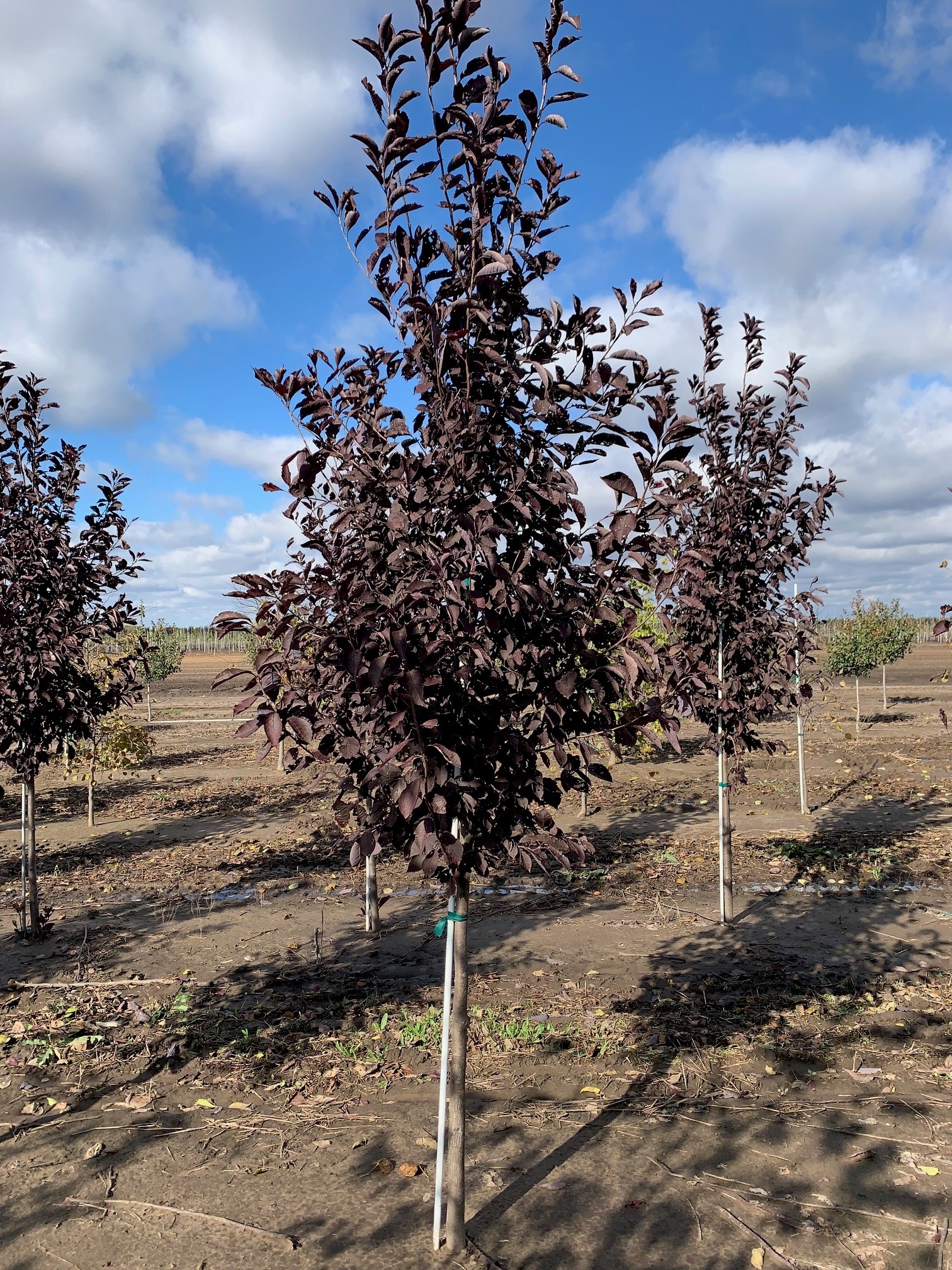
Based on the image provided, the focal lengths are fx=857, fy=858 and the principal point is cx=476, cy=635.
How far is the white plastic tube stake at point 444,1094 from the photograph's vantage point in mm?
3418

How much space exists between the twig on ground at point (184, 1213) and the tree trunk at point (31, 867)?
13.2ft

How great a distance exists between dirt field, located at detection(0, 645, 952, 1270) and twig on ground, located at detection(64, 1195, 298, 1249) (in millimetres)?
15

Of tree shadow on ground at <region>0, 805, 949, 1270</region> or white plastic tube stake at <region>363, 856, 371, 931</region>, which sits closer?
tree shadow on ground at <region>0, 805, 949, 1270</region>

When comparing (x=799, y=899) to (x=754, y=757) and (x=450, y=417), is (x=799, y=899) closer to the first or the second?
(x=450, y=417)

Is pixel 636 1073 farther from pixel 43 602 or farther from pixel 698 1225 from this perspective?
pixel 43 602

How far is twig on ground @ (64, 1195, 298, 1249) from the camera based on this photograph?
3523mm

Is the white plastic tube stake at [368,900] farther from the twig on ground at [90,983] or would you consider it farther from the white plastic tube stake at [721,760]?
the white plastic tube stake at [721,760]

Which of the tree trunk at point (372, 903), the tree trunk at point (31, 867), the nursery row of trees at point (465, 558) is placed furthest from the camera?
the tree trunk at point (372, 903)

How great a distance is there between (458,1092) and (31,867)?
17.8ft

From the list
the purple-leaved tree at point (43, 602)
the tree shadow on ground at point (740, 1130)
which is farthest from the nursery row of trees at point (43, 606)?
the tree shadow on ground at point (740, 1130)

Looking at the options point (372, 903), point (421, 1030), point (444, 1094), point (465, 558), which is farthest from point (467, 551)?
point (372, 903)

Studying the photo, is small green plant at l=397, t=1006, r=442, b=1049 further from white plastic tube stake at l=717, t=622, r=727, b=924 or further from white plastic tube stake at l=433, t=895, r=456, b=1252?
white plastic tube stake at l=717, t=622, r=727, b=924

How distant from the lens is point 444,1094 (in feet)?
11.3

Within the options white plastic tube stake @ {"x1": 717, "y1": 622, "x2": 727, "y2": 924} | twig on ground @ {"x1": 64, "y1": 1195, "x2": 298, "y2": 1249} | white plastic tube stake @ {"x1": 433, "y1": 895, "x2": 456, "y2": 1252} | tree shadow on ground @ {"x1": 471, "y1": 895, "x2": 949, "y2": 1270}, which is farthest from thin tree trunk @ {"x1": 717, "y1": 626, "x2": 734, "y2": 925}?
twig on ground @ {"x1": 64, "y1": 1195, "x2": 298, "y2": 1249}
